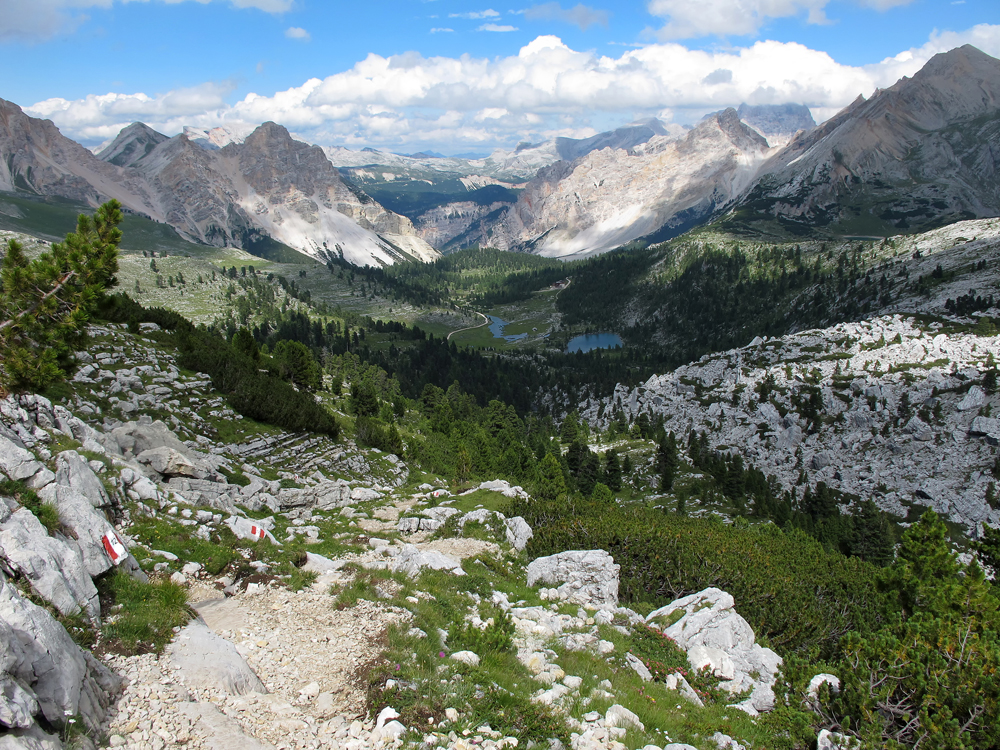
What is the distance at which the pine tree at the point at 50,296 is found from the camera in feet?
75.2

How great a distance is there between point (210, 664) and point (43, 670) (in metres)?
4.01

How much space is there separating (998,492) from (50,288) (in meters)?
123

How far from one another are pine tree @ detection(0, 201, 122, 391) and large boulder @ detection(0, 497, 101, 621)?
10705 millimetres

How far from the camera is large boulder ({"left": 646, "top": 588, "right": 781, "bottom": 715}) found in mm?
19594

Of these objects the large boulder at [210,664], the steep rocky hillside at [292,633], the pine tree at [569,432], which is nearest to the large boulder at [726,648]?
the steep rocky hillside at [292,633]

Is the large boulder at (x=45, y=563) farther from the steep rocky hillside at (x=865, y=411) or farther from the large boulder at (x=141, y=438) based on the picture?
the steep rocky hillside at (x=865, y=411)

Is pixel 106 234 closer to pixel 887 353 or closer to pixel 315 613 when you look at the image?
pixel 315 613

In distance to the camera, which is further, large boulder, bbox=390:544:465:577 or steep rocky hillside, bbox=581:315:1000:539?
steep rocky hillside, bbox=581:315:1000:539

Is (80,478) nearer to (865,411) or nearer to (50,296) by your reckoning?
(50,296)

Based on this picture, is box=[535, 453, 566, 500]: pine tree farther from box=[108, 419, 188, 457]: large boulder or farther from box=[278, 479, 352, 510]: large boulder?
box=[108, 419, 188, 457]: large boulder

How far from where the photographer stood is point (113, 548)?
16578mm

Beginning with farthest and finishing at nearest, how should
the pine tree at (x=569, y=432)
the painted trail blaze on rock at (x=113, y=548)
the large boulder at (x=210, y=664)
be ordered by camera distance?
the pine tree at (x=569, y=432) < the painted trail blaze on rock at (x=113, y=548) < the large boulder at (x=210, y=664)

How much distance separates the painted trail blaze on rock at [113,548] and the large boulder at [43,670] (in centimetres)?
525

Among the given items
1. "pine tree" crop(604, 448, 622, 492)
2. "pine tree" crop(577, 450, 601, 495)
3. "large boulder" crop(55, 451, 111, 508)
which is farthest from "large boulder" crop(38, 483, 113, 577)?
"pine tree" crop(604, 448, 622, 492)
